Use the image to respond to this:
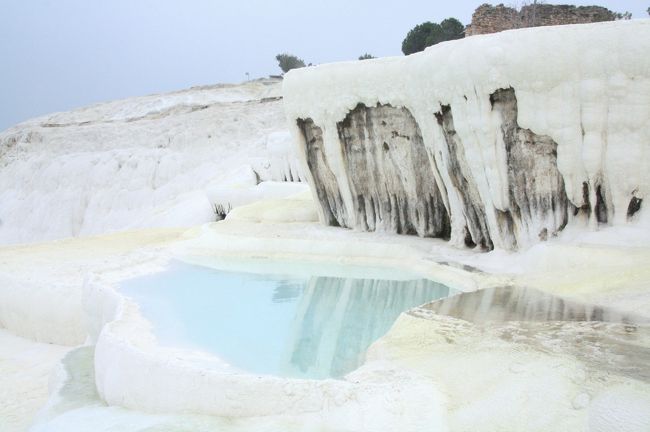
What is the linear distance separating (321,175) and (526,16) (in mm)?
6833

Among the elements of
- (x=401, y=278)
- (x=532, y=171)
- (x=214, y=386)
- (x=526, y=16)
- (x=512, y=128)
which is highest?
(x=526, y=16)

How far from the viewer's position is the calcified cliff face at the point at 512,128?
6.42m

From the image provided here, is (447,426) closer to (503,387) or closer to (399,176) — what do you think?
(503,387)

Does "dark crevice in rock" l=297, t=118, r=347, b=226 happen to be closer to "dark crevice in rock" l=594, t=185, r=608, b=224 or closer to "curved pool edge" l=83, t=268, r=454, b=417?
"dark crevice in rock" l=594, t=185, r=608, b=224

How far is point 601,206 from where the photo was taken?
269 inches

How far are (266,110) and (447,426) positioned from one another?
88.1 ft

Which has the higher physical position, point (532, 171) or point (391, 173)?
point (532, 171)

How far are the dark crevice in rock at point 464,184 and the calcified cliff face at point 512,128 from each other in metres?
0.02

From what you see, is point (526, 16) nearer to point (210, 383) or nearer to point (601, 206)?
point (601, 206)

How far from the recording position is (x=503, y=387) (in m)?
3.78

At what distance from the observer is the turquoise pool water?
4969 millimetres

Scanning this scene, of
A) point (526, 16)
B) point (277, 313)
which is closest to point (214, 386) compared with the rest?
point (277, 313)

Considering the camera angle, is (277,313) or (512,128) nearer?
(277,313)

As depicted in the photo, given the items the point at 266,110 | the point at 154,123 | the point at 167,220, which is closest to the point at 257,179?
the point at 167,220
